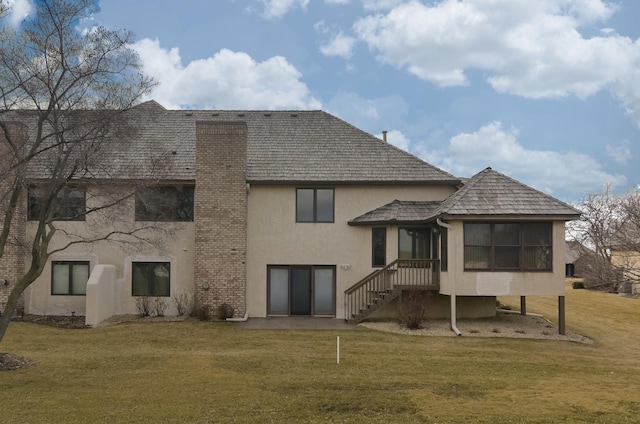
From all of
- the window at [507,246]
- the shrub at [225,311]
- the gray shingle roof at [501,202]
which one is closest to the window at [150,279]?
the shrub at [225,311]

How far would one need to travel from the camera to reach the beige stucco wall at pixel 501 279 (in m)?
17.1

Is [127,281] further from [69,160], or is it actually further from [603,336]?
[603,336]

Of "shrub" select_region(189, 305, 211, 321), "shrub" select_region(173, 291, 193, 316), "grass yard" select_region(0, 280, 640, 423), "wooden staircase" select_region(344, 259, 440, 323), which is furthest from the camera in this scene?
"shrub" select_region(173, 291, 193, 316)

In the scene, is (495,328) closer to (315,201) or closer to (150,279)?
(315,201)

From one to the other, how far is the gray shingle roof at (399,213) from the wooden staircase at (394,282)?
1.56m

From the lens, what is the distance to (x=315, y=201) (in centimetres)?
2033

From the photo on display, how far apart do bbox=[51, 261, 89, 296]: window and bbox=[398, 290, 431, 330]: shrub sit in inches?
466

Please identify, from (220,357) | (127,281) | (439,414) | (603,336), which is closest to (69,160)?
(220,357)

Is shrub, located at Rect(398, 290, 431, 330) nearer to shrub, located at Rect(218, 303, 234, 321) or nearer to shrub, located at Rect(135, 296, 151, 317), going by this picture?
shrub, located at Rect(218, 303, 234, 321)

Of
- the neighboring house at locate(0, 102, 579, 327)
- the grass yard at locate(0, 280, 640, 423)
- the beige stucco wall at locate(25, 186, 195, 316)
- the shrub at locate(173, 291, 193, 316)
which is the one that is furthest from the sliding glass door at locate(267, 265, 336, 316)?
the beige stucco wall at locate(25, 186, 195, 316)

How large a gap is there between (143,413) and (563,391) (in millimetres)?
7927

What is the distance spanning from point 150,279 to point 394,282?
920 cm

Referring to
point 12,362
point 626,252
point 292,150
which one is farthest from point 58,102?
point 626,252

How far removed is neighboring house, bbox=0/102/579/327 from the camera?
62.5 feet
